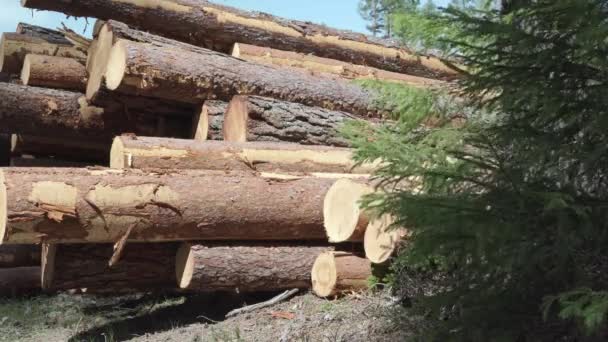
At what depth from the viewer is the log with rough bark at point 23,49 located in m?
8.41

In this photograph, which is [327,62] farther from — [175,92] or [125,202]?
[125,202]

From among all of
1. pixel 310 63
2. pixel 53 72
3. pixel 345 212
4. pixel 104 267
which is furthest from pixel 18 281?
pixel 345 212

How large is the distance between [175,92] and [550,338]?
477 centimetres

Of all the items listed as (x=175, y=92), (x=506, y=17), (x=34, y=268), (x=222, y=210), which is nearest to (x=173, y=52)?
(x=175, y=92)

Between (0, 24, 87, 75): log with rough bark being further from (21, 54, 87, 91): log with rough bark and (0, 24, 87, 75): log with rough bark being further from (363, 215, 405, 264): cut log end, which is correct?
(363, 215, 405, 264): cut log end

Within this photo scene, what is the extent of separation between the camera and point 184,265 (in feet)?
18.0

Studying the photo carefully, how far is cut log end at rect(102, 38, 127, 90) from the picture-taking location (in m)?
6.45

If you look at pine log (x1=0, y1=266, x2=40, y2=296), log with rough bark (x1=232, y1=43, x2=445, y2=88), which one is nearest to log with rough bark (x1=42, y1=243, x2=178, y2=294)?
pine log (x1=0, y1=266, x2=40, y2=296)

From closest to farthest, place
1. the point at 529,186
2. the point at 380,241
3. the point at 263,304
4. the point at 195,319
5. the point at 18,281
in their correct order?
the point at 529,186 → the point at 380,241 → the point at 263,304 → the point at 195,319 → the point at 18,281

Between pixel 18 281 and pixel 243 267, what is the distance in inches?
151

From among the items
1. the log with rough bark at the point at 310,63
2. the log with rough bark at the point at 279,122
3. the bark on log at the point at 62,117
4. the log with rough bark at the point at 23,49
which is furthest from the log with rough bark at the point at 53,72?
the log with rough bark at the point at 279,122

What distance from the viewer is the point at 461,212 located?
2748mm

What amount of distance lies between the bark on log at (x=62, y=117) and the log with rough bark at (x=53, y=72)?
0.52 feet

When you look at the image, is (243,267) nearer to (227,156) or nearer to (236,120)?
(227,156)
